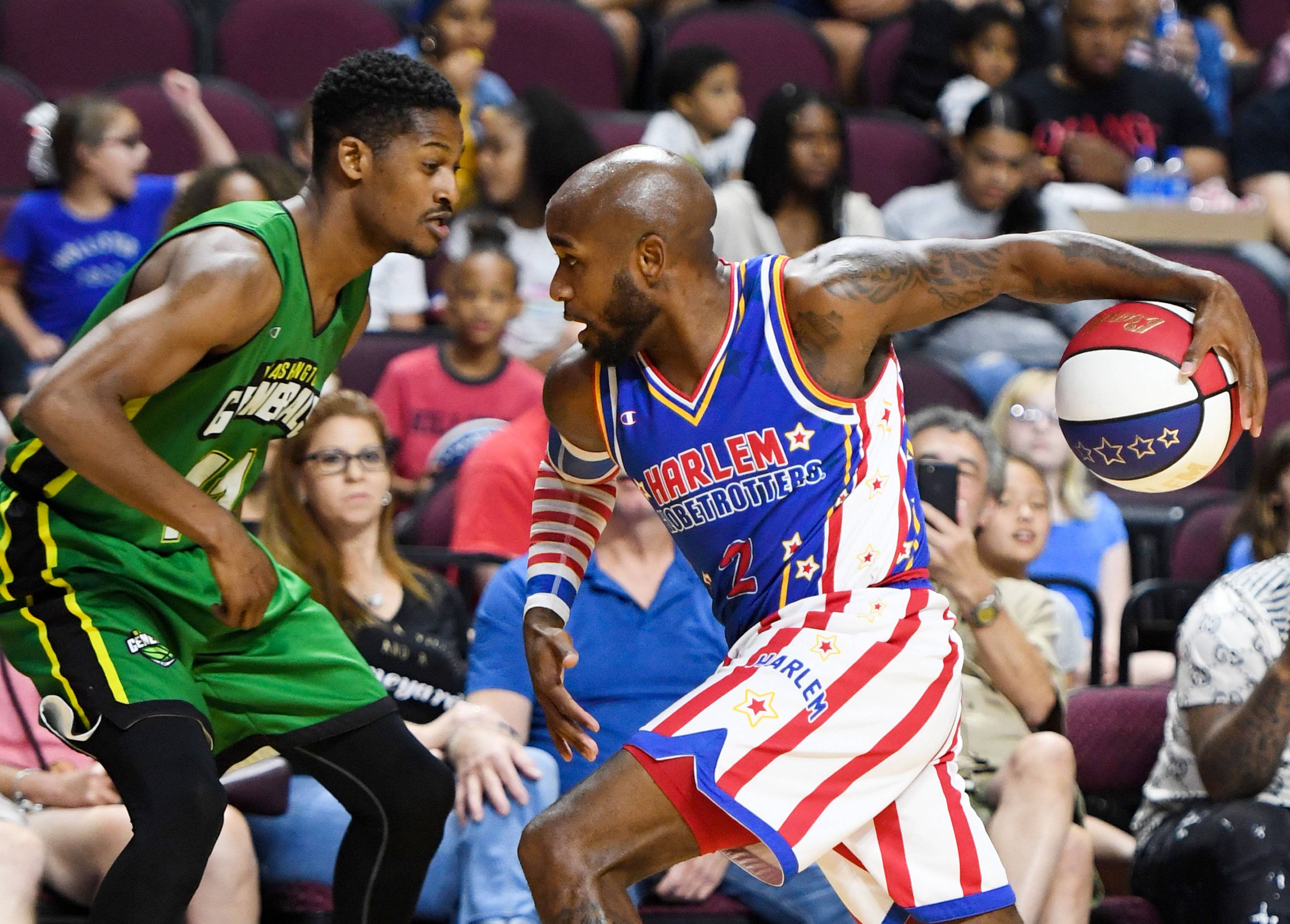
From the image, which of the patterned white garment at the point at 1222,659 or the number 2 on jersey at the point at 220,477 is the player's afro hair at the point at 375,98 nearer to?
the number 2 on jersey at the point at 220,477

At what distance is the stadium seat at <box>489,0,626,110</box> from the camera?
313 inches

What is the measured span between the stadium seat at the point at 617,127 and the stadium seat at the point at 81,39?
2.09 metres

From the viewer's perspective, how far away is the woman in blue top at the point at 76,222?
6.07m

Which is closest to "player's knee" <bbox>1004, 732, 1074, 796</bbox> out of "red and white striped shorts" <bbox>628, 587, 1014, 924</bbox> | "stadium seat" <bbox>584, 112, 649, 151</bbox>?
"red and white striped shorts" <bbox>628, 587, 1014, 924</bbox>

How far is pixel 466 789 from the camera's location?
11.9 feet

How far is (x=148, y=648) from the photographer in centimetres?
290

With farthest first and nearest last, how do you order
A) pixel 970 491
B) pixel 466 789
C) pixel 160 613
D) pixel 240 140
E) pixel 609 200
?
Result: 1. pixel 240 140
2. pixel 970 491
3. pixel 466 789
4. pixel 160 613
5. pixel 609 200

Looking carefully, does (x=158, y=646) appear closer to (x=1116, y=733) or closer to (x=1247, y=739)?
(x=1247, y=739)

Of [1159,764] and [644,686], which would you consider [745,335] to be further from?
[1159,764]

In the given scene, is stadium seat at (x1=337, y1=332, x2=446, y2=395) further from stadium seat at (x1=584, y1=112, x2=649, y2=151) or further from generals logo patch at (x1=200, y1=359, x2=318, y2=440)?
generals logo patch at (x1=200, y1=359, x2=318, y2=440)

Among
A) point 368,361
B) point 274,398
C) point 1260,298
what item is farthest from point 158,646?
point 1260,298

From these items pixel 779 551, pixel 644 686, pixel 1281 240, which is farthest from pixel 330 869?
pixel 1281 240

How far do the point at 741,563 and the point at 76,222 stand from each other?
421 centimetres

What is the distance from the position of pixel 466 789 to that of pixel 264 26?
5148mm
